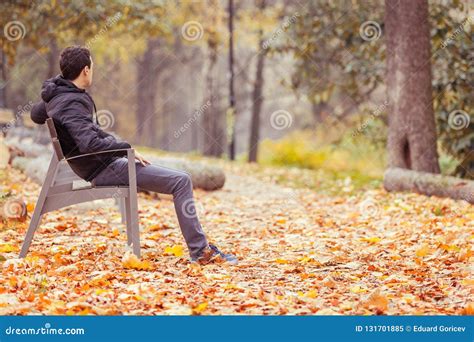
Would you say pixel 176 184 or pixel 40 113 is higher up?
pixel 40 113

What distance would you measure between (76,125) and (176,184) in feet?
2.91

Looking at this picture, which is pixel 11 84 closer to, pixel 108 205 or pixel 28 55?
pixel 28 55

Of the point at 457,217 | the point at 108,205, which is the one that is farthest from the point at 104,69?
the point at 457,217

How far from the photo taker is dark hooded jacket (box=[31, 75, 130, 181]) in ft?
17.3

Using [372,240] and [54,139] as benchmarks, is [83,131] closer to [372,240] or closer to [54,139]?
[54,139]

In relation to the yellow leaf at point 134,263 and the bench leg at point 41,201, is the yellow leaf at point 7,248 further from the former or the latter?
the yellow leaf at point 134,263

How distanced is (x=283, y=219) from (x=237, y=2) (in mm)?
14959

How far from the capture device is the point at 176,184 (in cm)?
551

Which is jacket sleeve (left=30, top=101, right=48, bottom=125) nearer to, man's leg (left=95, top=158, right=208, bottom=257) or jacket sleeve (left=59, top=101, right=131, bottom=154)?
jacket sleeve (left=59, top=101, right=131, bottom=154)

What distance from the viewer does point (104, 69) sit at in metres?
29.4

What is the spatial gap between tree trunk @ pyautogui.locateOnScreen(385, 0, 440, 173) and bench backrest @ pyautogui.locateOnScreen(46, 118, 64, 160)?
255 inches

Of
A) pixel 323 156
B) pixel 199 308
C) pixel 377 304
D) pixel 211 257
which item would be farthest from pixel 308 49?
pixel 199 308

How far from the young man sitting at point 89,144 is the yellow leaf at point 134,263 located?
0.40 m

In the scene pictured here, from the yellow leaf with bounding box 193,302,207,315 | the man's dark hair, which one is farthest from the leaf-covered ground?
the man's dark hair
